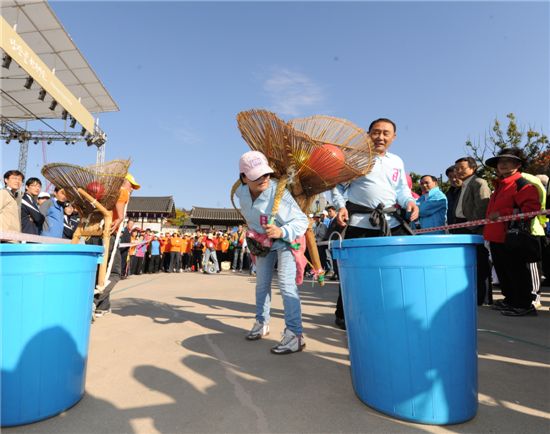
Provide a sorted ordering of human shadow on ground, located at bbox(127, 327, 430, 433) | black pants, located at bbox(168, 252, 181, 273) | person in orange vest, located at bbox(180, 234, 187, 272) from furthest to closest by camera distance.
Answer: person in orange vest, located at bbox(180, 234, 187, 272), black pants, located at bbox(168, 252, 181, 273), human shadow on ground, located at bbox(127, 327, 430, 433)

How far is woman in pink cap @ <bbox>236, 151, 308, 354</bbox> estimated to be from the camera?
8.39ft

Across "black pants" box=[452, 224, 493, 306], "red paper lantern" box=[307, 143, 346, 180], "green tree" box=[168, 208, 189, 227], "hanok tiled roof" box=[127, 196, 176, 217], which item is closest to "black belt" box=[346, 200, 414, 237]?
"red paper lantern" box=[307, 143, 346, 180]

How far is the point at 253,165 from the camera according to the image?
2543mm

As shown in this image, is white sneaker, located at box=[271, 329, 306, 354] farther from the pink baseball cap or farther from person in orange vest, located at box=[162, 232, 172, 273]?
person in orange vest, located at box=[162, 232, 172, 273]

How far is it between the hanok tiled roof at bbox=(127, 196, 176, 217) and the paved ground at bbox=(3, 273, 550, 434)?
43431 millimetres

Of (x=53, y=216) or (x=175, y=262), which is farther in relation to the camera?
(x=175, y=262)

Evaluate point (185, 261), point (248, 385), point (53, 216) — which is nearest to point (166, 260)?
point (185, 261)

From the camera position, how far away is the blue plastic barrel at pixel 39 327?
1479 mm

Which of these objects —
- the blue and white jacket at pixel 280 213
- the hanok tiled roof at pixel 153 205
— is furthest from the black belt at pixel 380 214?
the hanok tiled roof at pixel 153 205

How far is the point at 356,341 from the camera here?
1.77m

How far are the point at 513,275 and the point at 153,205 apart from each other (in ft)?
152

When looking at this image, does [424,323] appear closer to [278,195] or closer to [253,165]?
[278,195]

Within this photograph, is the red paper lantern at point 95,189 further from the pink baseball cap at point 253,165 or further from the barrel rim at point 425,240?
the barrel rim at point 425,240

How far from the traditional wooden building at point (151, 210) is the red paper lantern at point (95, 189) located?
41.0 meters
